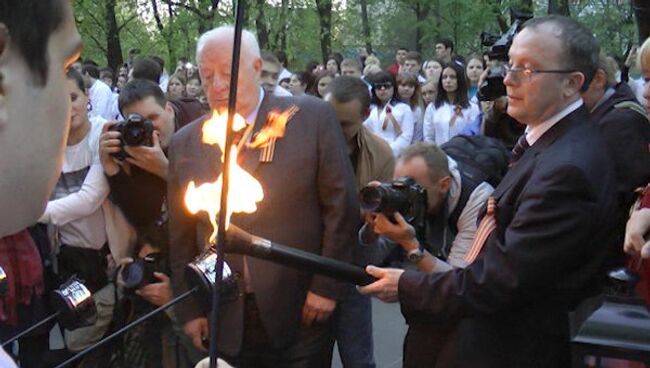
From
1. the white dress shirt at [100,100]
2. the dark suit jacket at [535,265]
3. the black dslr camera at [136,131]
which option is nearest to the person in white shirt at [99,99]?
the white dress shirt at [100,100]

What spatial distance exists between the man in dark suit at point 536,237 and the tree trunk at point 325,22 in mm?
15172

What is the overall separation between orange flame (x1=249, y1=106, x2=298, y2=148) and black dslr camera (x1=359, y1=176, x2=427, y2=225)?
617 mm

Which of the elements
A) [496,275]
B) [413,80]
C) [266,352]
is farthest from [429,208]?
[413,80]

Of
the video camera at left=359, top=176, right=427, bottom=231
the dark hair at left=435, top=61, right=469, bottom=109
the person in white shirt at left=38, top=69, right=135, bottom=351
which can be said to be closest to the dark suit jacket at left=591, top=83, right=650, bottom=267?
the video camera at left=359, top=176, right=427, bottom=231

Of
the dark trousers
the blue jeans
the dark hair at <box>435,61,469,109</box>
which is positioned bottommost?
the blue jeans

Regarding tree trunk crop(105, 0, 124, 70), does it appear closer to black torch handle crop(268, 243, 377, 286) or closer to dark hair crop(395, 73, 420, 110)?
dark hair crop(395, 73, 420, 110)

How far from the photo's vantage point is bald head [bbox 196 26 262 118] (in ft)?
10.6

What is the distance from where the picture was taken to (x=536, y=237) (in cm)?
244

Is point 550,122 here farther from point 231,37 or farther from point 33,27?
point 33,27

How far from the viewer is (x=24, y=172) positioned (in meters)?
0.96

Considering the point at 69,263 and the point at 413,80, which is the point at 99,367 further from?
the point at 413,80

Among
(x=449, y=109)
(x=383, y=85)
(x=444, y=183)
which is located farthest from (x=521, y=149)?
(x=383, y=85)

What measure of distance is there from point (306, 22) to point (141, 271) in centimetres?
1431

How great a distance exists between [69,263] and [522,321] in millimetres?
2185
